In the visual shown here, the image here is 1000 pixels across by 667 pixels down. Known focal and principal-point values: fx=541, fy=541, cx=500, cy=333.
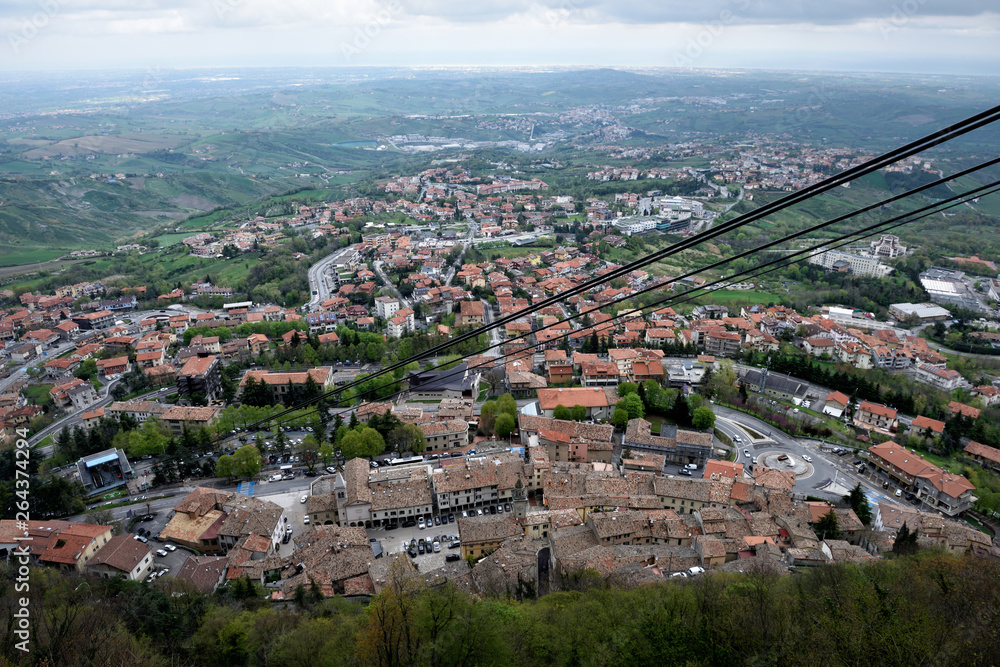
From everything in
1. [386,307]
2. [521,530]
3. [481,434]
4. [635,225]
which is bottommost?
[481,434]

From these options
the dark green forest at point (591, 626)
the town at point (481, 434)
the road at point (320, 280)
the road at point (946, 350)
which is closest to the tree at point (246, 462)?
the town at point (481, 434)

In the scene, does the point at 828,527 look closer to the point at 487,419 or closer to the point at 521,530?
the point at 521,530

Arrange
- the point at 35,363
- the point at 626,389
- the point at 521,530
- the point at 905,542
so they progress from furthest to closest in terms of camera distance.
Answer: the point at 35,363 → the point at 626,389 → the point at 521,530 → the point at 905,542

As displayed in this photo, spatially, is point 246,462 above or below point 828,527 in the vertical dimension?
above

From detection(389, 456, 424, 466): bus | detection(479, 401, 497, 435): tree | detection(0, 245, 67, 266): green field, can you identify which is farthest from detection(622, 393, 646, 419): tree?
detection(0, 245, 67, 266): green field

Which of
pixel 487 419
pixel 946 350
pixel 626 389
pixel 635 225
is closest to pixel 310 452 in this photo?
pixel 487 419

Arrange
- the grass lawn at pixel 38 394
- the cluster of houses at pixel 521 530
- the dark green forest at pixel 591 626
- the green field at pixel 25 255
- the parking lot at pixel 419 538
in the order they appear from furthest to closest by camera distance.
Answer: the green field at pixel 25 255 < the grass lawn at pixel 38 394 < the parking lot at pixel 419 538 < the cluster of houses at pixel 521 530 < the dark green forest at pixel 591 626

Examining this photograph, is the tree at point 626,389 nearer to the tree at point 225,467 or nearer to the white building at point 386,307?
the tree at point 225,467
